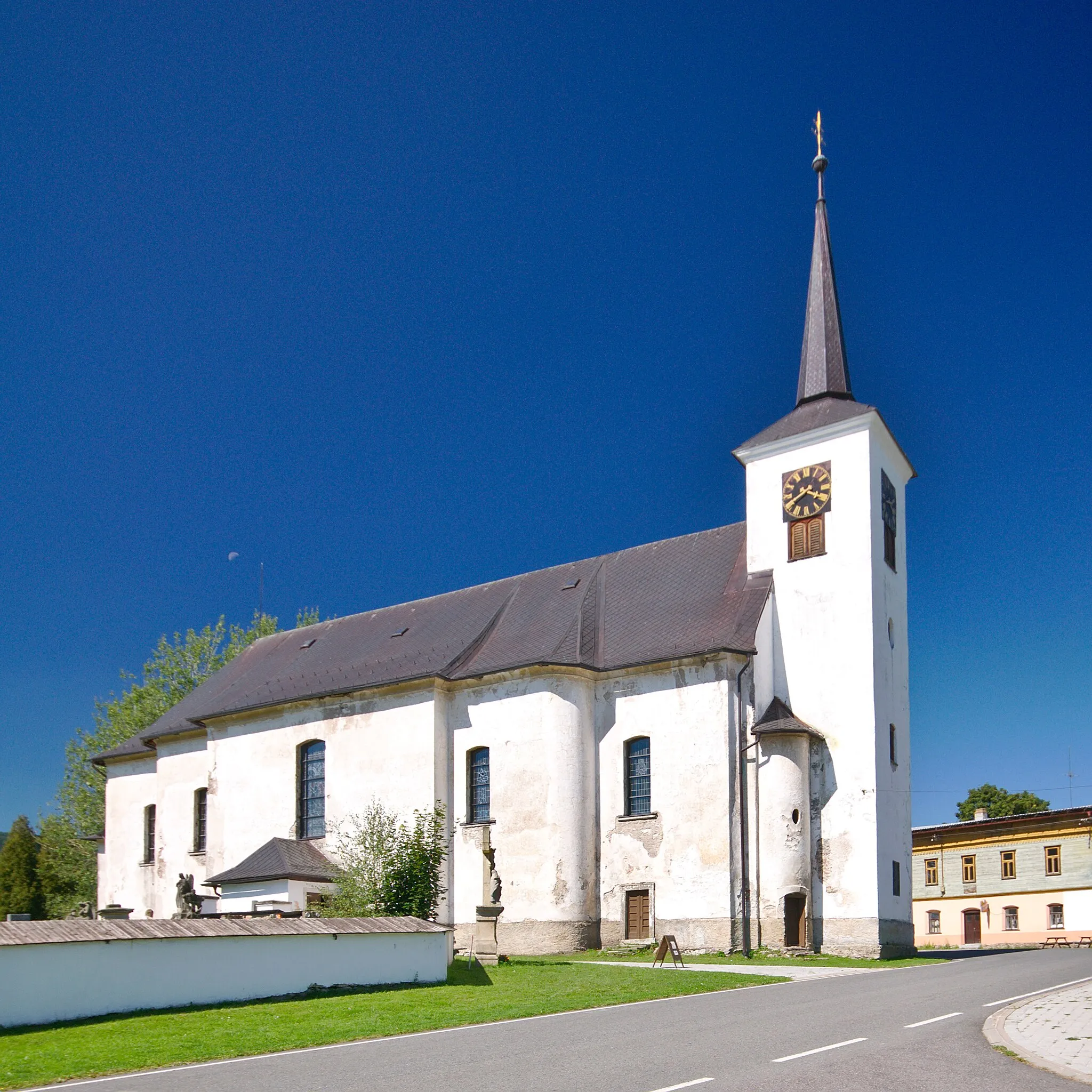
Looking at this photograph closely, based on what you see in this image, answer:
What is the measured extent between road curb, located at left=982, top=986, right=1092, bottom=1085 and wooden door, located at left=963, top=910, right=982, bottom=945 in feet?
129

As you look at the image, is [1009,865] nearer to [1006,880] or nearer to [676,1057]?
[1006,880]

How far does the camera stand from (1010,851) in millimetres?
50281

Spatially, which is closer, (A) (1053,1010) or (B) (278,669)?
(A) (1053,1010)

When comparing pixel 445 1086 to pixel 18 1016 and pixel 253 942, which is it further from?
pixel 253 942

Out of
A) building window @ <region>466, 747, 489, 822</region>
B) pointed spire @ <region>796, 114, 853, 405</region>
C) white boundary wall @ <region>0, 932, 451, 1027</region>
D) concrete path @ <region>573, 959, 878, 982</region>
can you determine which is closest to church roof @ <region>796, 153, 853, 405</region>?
pointed spire @ <region>796, 114, 853, 405</region>

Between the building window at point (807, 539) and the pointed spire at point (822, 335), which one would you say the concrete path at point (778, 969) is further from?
the pointed spire at point (822, 335)

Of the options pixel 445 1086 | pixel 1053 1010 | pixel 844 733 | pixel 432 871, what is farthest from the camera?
pixel 844 733

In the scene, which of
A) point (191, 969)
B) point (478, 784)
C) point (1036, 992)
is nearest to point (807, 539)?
point (478, 784)

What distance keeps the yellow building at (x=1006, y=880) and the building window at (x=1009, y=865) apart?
3 cm

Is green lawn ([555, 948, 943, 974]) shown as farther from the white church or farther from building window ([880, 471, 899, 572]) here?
building window ([880, 471, 899, 572])

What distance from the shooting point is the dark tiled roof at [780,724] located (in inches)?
1104

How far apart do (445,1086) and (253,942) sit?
8632mm

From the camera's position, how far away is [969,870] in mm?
51750

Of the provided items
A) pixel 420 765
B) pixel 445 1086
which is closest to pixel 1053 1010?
pixel 445 1086
